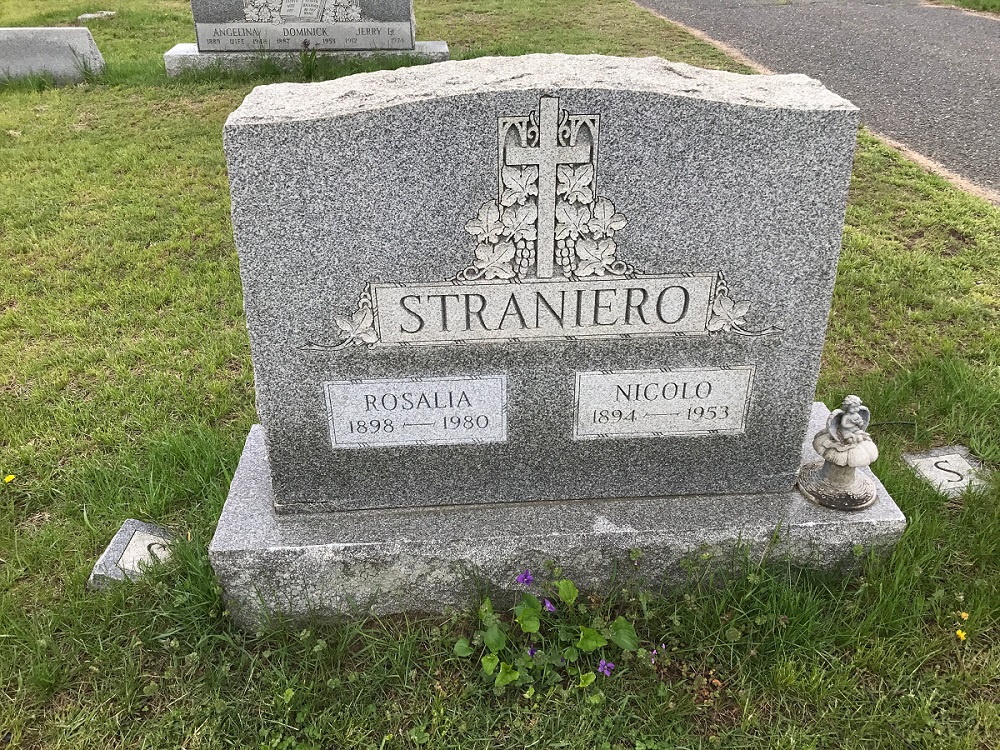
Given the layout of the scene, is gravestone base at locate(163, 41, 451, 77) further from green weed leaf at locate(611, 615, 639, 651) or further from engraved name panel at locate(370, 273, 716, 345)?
green weed leaf at locate(611, 615, 639, 651)

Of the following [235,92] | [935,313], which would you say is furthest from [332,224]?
[235,92]

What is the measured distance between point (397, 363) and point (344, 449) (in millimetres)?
316

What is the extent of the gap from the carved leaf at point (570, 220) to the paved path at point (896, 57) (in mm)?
4390

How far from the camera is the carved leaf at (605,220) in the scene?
197cm

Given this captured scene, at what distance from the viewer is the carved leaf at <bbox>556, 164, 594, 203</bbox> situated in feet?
6.30

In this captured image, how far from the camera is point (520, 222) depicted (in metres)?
1.98

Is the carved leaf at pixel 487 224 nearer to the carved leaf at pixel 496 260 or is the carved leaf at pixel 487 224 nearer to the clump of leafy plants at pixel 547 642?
the carved leaf at pixel 496 260

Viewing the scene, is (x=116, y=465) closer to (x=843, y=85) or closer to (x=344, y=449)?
(x=344, y=449)

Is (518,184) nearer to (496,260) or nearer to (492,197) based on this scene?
(492,197)

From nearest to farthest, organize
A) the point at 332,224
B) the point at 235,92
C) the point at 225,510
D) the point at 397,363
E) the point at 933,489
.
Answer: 1. the point at 332,224
2. the point at 397,363
3. the point at 225,510
4. the point at 933,489
5. the point at 235,92

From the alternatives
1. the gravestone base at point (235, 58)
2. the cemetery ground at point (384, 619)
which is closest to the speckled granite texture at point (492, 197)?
the cemetery ground at point (384, 619)

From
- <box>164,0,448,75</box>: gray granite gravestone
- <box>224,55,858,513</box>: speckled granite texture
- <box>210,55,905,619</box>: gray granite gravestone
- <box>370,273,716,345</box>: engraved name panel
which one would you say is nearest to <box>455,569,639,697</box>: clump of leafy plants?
<box>210,55,905,619</box>: gray granite gravestone

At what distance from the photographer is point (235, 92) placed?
7.07 m

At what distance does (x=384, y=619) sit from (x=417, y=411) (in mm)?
635
